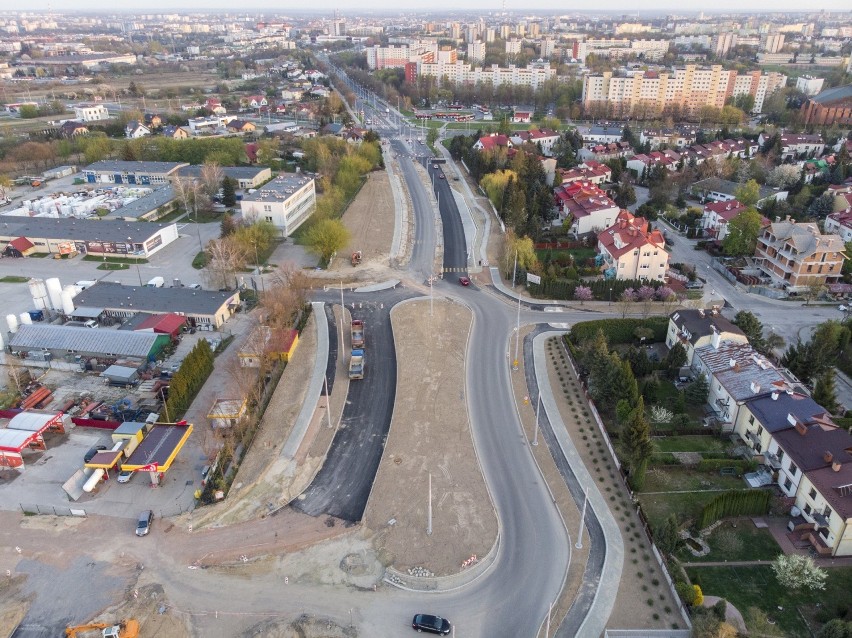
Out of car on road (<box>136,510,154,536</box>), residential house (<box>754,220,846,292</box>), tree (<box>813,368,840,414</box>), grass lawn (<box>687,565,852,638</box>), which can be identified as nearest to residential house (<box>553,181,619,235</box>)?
residential house (<box>754,220,846,292</box>)

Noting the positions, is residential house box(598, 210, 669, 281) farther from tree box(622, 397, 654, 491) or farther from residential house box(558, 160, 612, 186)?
Answer: residential house box(558, 160, 612, 186)

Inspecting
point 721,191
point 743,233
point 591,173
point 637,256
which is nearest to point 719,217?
point 743,233

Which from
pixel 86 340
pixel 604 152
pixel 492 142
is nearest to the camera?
pixel 86 340

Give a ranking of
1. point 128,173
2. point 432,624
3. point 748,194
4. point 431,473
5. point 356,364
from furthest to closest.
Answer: point 128,173 → point 748,194 → point 356,364 → point 431,473 → point 432,624

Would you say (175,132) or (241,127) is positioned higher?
(175,132)

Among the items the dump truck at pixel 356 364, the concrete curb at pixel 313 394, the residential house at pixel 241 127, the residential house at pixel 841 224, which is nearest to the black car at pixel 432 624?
the concrete curb at pixel 313 394

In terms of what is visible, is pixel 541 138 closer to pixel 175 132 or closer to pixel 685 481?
pixel 175 132

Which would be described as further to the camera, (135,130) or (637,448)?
(135,130)
